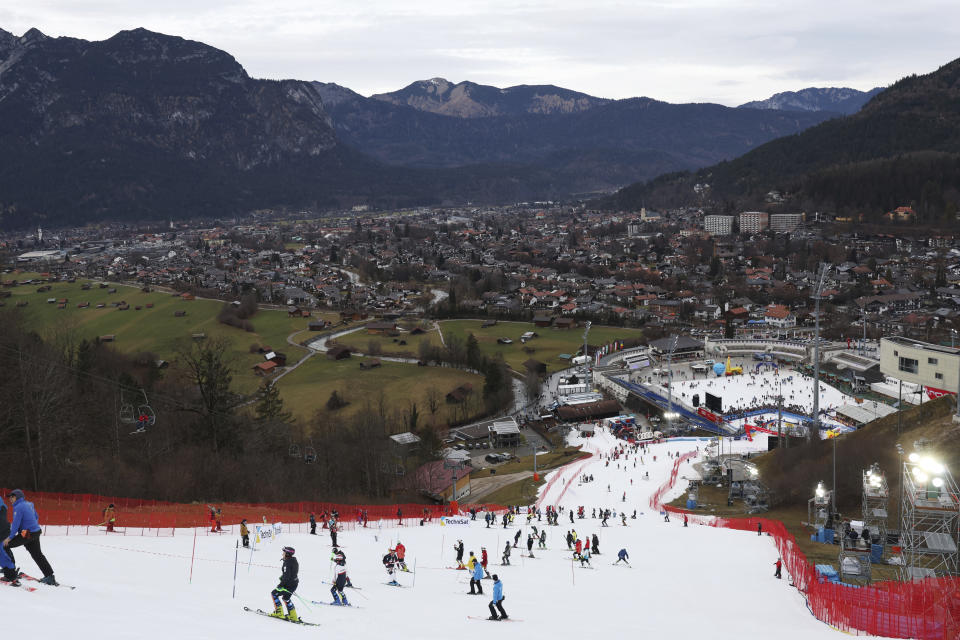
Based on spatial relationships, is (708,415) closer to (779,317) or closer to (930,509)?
(930,509)

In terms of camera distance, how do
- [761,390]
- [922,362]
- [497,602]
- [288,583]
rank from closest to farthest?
[288,583] → [497,602] → [922,362] → [761,390]

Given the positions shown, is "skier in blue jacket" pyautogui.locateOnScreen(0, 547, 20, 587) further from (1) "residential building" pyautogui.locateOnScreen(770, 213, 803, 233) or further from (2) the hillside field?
(1) "residential building" pyautogui.locateOnScreen(770, 213, 803, 233)

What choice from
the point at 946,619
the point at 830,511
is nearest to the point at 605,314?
the point at 830,511

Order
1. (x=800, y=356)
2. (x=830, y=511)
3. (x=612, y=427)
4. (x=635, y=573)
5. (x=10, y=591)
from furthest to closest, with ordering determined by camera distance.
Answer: (x=800, y=356) → (x=612, y=427) → (x=830, y=511) → (x=635, y=573) → (x=10, y=591)

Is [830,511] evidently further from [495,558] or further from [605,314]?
[605,314]

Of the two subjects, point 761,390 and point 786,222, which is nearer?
point 761,390

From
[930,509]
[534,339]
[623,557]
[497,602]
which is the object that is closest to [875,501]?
[930,509]

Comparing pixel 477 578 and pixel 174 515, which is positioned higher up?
pixel 477 578
